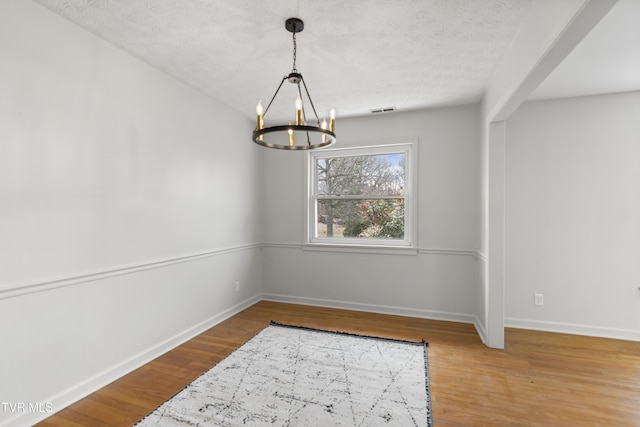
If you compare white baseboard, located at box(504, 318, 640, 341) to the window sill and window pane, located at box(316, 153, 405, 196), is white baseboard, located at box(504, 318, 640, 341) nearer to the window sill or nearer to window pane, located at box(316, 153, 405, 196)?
the window sill

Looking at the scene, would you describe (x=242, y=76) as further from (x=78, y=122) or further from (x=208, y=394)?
(x=208, y=394)

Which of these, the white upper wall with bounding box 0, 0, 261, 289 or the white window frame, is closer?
the white upper wall with bounding box 0, 0, 261, 289

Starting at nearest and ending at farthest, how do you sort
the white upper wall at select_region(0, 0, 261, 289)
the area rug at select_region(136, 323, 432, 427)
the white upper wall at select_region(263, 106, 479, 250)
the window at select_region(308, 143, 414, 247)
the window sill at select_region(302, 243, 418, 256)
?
1. the white upper wall at select_region(0, 0, 261, 289)
2. the area rug at select_region(136, 323, 432, 427)
3. the white upper wall at select_region(263, 106, 479, 250)
4. the window sill at select_region(302, 243, 418, 256)
5. the window at select_region(308, 143, 414, 247)

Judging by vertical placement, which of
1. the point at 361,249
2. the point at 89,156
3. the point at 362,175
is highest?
the point at 362,175

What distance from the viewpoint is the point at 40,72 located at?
74.5 inches

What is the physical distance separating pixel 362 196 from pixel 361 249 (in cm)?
71

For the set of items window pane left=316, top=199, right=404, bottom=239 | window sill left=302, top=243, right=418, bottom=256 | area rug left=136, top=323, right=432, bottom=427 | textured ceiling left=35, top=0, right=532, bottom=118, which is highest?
textured ceiling left=35, top=0, right=532, bottom=118

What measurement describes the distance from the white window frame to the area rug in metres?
1.30

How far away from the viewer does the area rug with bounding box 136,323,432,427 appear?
1.91 meters

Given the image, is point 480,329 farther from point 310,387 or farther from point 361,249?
point 310,387

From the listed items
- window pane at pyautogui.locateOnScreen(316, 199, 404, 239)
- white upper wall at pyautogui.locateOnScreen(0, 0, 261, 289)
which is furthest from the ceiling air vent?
white upper wall at pyautogui.locateOnScreen(0, 0, 261, 289)

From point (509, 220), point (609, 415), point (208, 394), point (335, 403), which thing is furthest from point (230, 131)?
point (609, 415)

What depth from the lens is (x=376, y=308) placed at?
3941 millimetres

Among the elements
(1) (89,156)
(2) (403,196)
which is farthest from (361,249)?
(1) (89,156)
